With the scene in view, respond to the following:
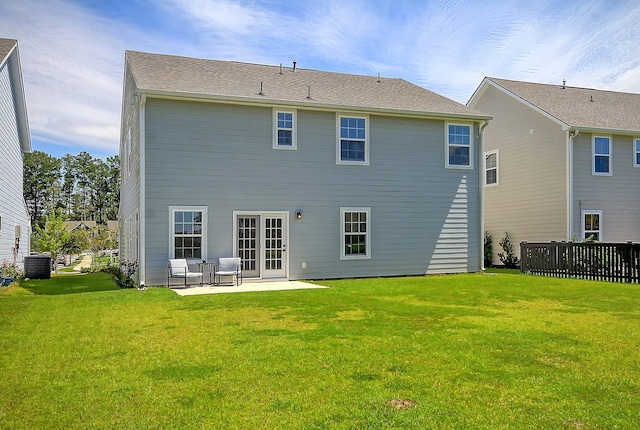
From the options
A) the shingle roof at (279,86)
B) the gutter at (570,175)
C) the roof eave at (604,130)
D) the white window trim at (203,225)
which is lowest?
the white window trim at (203,225)

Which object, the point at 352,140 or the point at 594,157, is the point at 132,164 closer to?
the point at 352,140

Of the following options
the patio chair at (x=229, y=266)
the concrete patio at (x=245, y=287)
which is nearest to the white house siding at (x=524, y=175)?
the concrete patio at (x=245, y=287)

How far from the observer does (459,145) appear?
16094 mm

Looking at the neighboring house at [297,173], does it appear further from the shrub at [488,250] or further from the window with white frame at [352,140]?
the shrub at [488,250]

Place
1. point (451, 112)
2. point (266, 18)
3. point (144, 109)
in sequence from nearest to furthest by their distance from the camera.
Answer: point (144, 109)
point (266, 18)
point (451, 112)

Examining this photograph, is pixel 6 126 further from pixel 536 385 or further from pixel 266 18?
pixel 536 385

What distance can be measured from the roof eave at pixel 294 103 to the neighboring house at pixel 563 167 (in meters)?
3.97

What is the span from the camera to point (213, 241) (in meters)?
13.3

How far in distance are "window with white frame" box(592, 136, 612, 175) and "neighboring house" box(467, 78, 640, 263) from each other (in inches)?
1.4

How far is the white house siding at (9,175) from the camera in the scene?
15844mm

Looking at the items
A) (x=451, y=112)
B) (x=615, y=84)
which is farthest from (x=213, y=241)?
(x=615, y=84)

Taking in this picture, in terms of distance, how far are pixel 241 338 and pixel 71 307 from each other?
4.72m

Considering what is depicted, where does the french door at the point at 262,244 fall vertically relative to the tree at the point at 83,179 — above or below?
below

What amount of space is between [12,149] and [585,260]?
19516mm
